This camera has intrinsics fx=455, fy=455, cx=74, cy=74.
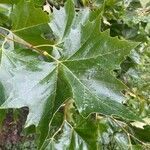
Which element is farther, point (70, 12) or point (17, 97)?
point (70, 12)

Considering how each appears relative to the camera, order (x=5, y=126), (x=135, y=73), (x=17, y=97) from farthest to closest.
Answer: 1. (x=5, y=126)
2. (x=135, y=73)
3. (x=17, y=97)

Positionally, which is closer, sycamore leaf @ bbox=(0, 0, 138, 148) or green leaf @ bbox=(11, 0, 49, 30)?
sycamore leaf @ bbox=(0, 0, 138, 148)

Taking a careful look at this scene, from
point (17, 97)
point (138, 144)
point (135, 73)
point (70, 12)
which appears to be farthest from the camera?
point (135, 73)

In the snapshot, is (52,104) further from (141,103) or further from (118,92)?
(141,103)

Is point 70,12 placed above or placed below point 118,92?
above

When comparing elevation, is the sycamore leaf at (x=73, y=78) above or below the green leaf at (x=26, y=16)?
below

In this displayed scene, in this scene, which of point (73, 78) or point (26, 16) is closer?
point (73, 78)

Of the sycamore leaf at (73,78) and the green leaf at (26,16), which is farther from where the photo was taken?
the green leaf at (26,16)

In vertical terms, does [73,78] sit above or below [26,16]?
below

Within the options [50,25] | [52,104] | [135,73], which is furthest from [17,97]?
[135,73]

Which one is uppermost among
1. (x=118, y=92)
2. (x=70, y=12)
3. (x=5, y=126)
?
(x=70, y=12)

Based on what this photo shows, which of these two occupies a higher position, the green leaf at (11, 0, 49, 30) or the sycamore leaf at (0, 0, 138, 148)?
the green leaf at (11, 0, 49, 30)
